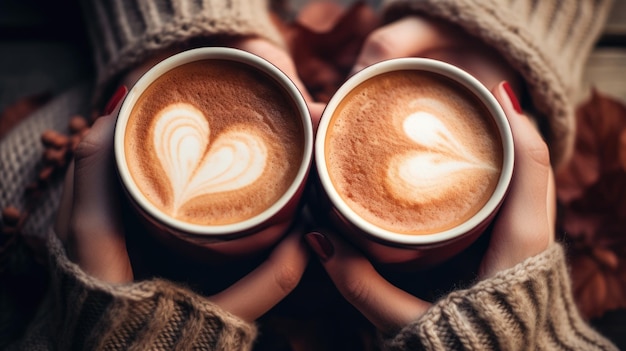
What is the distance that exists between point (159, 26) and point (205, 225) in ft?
1.43

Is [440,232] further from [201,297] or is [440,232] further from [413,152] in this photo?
[201,297]

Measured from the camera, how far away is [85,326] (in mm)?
780

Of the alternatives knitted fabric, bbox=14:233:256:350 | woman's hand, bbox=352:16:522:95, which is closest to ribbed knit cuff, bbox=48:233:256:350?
knitted fabric, bbox=14:233:256:350

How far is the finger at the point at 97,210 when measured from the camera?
0.75 meters

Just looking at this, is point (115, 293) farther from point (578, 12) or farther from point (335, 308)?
point (578, 12)

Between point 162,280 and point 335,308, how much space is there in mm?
326

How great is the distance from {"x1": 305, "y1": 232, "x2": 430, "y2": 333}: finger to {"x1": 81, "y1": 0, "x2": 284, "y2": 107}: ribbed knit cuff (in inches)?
15.4

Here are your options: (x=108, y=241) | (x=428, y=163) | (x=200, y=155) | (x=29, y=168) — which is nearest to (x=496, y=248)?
(x=428, y=163)

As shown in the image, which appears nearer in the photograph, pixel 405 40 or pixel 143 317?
pixel 143 317

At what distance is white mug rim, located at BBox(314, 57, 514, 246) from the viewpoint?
0.64 metres

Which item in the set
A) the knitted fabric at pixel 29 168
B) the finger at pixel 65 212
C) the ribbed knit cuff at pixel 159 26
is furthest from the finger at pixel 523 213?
the knitted fabric at pixel 29 168

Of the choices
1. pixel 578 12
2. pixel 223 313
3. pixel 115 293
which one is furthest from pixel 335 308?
pixel 578 12

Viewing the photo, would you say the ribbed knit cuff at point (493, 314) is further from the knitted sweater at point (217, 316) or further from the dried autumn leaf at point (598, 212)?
the dried autumn leaf at point (598, 212)

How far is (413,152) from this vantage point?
707 millimetres
